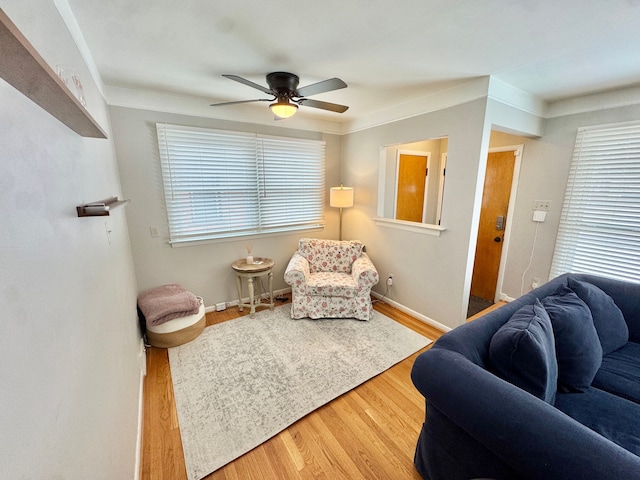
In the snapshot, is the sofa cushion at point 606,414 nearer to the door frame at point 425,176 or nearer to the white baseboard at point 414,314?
the white baseboard at point 414,314

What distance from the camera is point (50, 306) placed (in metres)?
0.63

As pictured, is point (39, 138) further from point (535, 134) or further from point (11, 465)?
point (535, 134)

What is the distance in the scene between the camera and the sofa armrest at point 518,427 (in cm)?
76

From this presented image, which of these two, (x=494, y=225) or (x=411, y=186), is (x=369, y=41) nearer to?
(x=411, y=186)

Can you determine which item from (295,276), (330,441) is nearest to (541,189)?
(295,276)

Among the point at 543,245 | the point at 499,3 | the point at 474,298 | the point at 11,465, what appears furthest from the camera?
the point at 474,298

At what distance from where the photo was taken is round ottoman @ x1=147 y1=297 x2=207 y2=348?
2402mm

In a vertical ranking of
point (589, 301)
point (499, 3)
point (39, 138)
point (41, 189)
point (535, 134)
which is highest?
point (499, 3)

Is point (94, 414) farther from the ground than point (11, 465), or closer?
closer

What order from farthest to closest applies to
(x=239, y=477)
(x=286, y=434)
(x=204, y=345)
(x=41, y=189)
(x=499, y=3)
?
1. (x=204, y=345)
2. (x=286, y=434)
3. (x=239, y=477)
4. (x=499, y=3)
5. (x=41, y=189)

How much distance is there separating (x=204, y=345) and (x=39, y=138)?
228 cm

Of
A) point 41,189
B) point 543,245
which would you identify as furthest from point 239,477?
point 543,245

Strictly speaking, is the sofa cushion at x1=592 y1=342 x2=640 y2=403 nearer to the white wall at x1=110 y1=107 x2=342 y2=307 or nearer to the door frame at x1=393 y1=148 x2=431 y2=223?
the door frame at x1=393 y1=148 x2=431 y2=223

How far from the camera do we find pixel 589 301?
167cm
